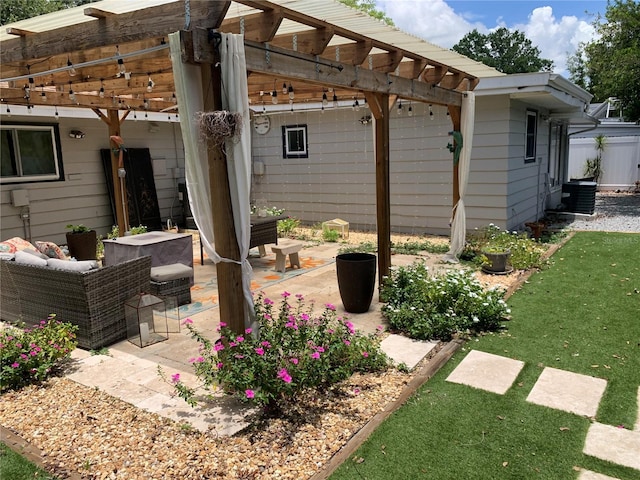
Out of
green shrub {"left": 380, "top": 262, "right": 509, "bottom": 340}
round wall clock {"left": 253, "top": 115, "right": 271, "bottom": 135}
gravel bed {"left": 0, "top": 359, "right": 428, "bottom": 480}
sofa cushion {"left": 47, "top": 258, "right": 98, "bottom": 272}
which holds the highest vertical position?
round wall clock {"left": 253, "top": 115, "right": 271, "bottom": 135}

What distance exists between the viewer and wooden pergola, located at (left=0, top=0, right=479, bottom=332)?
3152 millimetres

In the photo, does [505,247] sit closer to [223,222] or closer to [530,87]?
[530,87]

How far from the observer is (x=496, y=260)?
6.69 meters

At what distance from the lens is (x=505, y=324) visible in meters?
4.88

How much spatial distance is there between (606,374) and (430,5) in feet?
30.8

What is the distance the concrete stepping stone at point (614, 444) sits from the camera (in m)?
2.72

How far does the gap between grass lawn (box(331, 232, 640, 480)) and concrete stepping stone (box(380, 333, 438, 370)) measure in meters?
0.26

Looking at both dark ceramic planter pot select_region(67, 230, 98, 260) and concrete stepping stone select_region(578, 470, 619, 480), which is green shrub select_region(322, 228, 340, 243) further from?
concrete stepping stone select_region(578, 470, 619, 480)

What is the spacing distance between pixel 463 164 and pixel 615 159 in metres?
15.1

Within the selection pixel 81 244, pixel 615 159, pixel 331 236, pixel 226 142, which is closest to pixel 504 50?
pixel 615 159

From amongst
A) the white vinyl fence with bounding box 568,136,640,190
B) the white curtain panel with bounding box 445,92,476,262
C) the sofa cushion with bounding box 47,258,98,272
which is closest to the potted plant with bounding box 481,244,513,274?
the white curtain panel with bounding box 445,92,476,262

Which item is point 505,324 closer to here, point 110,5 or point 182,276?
point 182,276

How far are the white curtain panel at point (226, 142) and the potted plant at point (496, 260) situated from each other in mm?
4510

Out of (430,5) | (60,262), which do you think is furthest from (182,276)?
(430,5)
